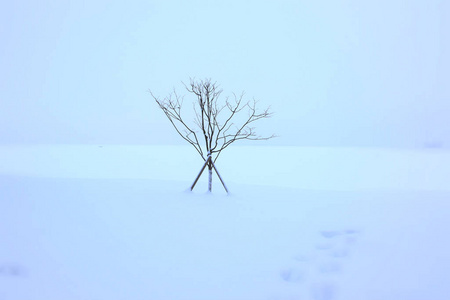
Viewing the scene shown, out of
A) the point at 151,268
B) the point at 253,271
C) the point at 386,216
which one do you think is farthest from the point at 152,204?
the point at 386,216

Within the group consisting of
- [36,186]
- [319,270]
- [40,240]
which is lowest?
[319,270]

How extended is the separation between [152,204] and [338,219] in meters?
3.72

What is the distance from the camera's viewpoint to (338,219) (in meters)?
6.39

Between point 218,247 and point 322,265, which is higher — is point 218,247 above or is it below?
above

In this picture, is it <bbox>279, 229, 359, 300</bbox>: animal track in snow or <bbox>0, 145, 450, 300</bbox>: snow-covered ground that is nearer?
<bbox>0, 145, 450, 300</bbox>: snow-covered ground

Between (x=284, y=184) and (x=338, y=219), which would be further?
(x=284, y=184)

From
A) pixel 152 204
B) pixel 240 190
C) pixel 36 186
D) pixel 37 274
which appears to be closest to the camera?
pixel 37 274

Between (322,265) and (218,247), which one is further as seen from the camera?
(218,247)

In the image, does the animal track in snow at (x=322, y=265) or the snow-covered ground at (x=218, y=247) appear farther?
the animal track in snow at (x=322, y=265)

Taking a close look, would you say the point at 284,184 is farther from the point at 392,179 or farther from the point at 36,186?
the point at 36,186

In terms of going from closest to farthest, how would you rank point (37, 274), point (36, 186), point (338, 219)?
point (37, 274), point (338, 219), point (36, 186)

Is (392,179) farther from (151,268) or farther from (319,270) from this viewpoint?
(151,268)

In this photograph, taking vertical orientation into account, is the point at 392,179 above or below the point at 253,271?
above

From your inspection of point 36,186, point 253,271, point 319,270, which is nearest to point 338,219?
point 319,270
